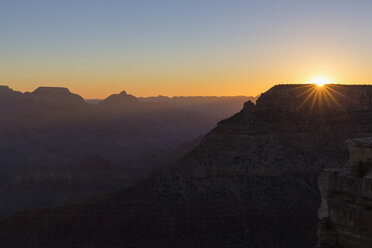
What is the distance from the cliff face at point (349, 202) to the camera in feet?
39.1

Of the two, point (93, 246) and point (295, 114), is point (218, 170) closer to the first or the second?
point (295, 114)

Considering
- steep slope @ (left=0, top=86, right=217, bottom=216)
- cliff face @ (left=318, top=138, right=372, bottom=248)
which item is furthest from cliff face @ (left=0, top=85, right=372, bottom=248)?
steep slope @ (left=0, top=86, right=217, bottom=216)

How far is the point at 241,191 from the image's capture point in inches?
2325

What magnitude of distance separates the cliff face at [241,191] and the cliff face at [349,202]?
40.3 m

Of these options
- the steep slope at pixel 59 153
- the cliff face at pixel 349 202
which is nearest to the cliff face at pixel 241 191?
the cliff face at pixel 349 202

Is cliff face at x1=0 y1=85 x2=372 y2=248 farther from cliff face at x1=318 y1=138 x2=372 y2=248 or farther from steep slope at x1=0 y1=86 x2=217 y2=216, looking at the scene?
steep slope at x1=0 y1=86 x2=217 y2=216

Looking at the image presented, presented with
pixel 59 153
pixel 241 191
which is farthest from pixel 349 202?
pixel 59 153

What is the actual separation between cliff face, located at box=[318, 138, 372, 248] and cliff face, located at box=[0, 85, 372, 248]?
4025 cm

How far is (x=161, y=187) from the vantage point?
197 feet

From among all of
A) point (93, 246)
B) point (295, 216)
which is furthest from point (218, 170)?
point (93, 246)

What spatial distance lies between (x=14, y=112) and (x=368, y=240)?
194m

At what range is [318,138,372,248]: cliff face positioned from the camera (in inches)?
469

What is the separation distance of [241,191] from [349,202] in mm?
47186

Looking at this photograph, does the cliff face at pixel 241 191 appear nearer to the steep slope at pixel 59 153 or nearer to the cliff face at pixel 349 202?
the cliff face at pixel 349 202
